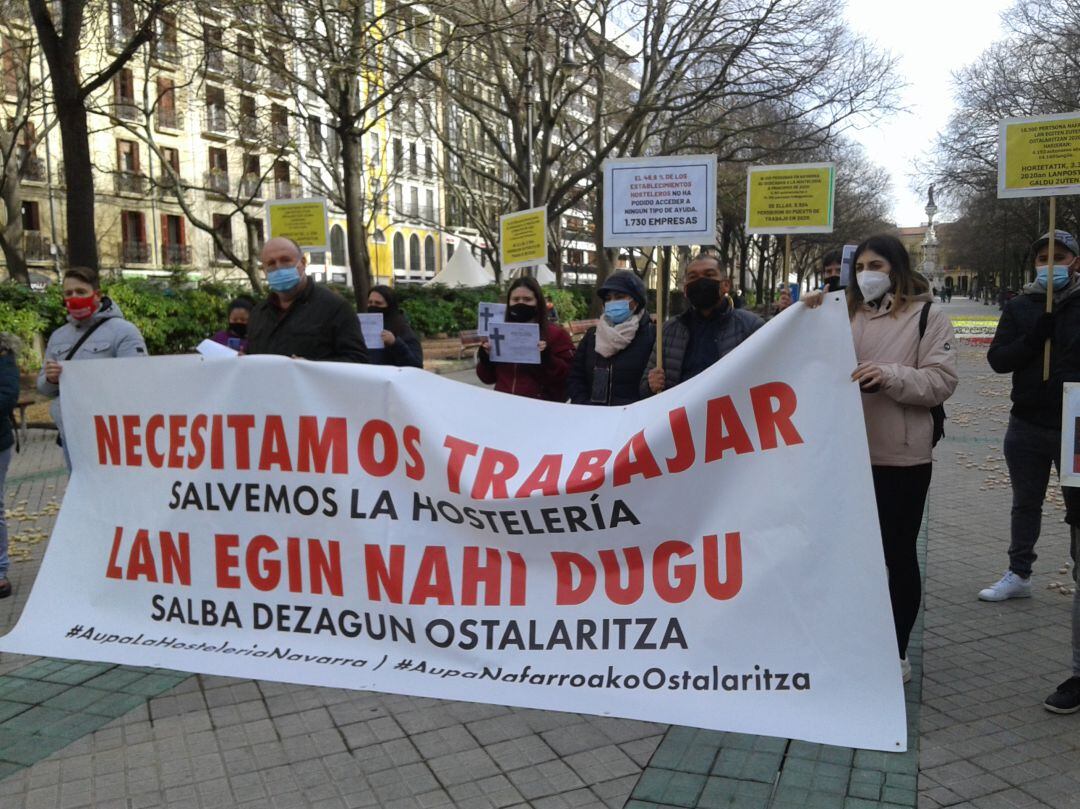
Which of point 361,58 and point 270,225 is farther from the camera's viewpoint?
point 361,58

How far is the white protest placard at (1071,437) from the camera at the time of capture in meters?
3.41

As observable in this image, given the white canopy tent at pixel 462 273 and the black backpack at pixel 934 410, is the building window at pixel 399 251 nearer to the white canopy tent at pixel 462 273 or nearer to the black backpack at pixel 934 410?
the white canopy tent at pixel 462 273

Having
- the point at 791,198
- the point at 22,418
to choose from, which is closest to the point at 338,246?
the point at 22,418

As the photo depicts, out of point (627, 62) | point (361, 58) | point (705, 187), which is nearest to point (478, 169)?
point (627, 62)

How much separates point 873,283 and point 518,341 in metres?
2.59

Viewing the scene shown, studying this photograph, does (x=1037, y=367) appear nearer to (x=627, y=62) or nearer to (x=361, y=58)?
(x=361, y=58)

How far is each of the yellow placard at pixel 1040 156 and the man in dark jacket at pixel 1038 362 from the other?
523 millimetres

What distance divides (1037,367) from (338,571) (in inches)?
133

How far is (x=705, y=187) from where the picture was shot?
17.0ft

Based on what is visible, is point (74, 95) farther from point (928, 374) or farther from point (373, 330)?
point (928, 374)

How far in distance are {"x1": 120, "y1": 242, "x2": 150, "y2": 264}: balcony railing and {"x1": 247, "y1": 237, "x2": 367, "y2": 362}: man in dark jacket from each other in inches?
1808

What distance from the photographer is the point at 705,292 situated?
460 cm

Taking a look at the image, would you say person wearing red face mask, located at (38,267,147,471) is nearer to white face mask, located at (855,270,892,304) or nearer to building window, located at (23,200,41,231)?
white face mask, located at (855,270,892,304)

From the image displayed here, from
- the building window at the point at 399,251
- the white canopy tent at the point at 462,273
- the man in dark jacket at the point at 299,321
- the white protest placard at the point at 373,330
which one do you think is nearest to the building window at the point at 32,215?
the white canopy tent at the point at 462,273
